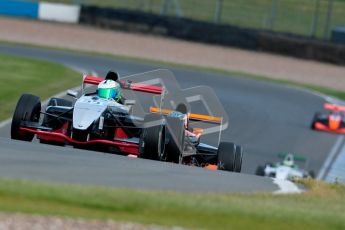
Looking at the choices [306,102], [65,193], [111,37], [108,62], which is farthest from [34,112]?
[111,37]

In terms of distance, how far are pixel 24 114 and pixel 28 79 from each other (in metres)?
10.3

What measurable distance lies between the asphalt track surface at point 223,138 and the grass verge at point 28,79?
1.90 meters

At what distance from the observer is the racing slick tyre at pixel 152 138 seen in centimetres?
1198

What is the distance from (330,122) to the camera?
2319 centimetres

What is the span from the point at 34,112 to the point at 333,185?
13.5 feet

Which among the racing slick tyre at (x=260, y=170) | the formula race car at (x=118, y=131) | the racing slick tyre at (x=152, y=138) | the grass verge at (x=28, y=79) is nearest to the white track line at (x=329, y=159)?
the racing slick tyre at (x=260, y=170)

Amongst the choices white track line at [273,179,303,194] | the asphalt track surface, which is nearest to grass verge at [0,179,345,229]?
the asphalt track surface

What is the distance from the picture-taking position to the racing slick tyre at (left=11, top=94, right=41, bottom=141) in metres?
12.7

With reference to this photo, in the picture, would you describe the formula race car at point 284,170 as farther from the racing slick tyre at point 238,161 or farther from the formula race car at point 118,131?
the racing slick tyre at point 238,161

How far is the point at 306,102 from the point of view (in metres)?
27.6

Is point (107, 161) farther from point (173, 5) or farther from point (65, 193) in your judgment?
point (173, 5)

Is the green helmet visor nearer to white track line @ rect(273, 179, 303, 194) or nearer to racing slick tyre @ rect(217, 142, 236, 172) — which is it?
racing slick tyre @ rect(217, 142, 236, 172)

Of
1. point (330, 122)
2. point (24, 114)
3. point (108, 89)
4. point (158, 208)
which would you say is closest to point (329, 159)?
point (330, 122)

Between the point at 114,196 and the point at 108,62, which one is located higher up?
the point at 114,196
